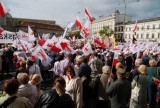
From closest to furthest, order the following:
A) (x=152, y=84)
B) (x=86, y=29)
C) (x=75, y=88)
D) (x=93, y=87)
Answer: (x=75, y=88) < (x=93, y=87) < (x=152, y=84) < (x=86, y=29)

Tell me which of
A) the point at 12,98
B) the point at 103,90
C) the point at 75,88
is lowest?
the point at 103,90

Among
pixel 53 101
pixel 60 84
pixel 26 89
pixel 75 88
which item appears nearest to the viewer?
pixel 53 101

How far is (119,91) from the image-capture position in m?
4.83

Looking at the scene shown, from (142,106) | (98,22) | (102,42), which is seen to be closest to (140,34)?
(98,22)

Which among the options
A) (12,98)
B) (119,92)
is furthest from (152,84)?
(12,98)

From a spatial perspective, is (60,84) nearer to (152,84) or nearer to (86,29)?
(152,84)

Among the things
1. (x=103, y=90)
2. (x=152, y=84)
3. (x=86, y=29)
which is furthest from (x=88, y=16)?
(x=103, y=90)

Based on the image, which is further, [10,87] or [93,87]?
[93,87]

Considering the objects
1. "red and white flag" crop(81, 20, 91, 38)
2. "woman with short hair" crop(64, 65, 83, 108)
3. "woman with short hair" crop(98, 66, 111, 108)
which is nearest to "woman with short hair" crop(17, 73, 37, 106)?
"woman with short hair" crop(64, 65, 83, 108)

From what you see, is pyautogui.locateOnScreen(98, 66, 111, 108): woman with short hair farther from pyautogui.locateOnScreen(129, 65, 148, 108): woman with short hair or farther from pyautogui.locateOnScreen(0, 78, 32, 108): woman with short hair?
pyautogui.locateOnScreen(0, 78, 32, 108): woman with short hair

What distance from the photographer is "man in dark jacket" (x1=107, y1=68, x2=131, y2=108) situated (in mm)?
4820

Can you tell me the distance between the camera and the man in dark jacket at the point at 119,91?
482 centimetres

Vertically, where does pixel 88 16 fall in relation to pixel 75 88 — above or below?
above

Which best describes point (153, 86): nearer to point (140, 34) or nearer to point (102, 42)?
point (102, 42)
